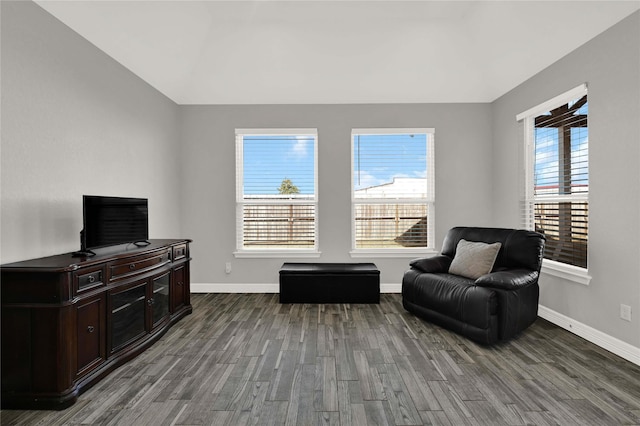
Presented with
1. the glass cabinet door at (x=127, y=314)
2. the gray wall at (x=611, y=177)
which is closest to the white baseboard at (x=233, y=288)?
the glass cabinet door at (x=127, y=314)

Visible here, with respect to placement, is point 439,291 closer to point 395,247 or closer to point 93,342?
point 395,247

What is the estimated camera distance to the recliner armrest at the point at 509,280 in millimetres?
2873

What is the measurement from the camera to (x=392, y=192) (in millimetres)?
4832

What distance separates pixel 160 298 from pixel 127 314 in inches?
20.4

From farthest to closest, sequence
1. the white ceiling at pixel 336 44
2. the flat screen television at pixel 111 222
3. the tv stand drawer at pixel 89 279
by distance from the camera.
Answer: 1. the white ceiling at pixel 336 44
2. the flat screen television at pixel 111 222
3. the tv stand drawer at pixel 89 279

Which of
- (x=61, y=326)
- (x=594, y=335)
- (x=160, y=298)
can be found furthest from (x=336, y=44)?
(x=594, y=335)

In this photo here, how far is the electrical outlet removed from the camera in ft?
8.86

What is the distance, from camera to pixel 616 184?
2803mm

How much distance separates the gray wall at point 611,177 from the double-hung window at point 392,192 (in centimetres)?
173

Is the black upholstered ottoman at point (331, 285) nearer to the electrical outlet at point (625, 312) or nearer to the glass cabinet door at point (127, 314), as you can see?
the glass cabinet door at point (127, 314)

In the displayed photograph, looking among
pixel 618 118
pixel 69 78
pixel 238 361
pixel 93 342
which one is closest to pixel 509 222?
pixel 618 118

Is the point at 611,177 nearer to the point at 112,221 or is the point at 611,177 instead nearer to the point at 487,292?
the point at 487,292

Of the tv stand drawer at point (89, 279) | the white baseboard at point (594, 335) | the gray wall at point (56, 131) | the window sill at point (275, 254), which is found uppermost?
the gray wall at point (56, 131)

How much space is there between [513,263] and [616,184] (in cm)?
108
